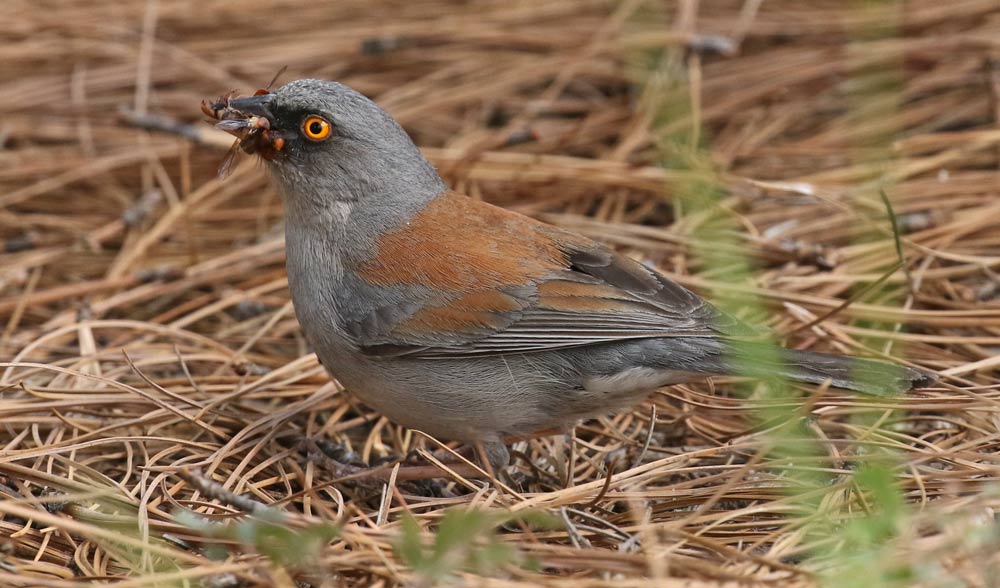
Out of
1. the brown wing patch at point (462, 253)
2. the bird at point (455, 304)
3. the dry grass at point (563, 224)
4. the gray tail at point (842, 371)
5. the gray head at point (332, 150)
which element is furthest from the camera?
the gray head at point (332, 150)

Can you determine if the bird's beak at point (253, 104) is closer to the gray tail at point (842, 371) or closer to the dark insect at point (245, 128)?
the dark insect at point (245, 128)

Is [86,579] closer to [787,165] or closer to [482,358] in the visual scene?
[482,358]

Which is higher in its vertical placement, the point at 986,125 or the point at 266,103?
the point at 266,103

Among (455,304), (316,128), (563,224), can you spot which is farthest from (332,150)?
(563,224)

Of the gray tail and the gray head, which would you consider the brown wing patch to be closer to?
the gray head

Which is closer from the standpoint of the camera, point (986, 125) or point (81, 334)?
point (81, 334)

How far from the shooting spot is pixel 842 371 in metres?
3.11

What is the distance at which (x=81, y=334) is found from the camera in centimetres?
421

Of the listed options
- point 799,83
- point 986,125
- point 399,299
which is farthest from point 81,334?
point 986,125

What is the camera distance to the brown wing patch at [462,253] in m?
3.52

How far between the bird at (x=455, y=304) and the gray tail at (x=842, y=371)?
0.05m

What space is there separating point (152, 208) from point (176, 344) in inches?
42.2

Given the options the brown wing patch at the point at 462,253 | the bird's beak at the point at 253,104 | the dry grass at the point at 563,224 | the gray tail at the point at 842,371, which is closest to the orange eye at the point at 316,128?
the bird's beak at the point at 253,104

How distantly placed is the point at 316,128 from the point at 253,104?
22 centimetres
